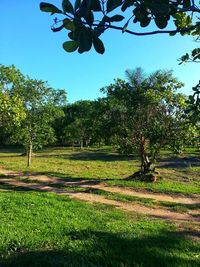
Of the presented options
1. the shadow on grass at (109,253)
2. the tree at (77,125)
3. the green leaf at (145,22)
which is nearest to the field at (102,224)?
the shadow on grass at (109,253)

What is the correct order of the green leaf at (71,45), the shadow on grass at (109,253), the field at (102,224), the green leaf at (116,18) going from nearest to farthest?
the green leaf at (71,45), the green leaf at (116,18), the shadow on grass at (109,253), the field at (102,224)

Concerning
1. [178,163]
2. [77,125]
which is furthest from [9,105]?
[77,125]

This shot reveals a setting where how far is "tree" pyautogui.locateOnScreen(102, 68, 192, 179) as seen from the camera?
849 inches

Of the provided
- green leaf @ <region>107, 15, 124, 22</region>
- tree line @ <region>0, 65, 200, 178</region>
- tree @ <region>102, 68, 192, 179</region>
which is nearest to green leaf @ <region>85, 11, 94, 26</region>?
green leaf @ <region>107, 15, 124, 22</region>

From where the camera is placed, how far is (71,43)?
268cm

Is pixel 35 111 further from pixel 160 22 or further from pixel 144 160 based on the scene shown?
pixel 160 22

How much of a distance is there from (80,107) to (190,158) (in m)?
37.1

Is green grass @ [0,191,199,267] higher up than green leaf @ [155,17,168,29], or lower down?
lower down

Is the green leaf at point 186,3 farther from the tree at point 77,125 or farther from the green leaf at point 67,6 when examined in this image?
the tree at point 77,125

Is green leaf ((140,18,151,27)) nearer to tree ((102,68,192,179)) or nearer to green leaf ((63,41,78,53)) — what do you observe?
green leaf ((63,41,78,53))

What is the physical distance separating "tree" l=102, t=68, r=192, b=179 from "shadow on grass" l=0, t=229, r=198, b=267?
43.7ft

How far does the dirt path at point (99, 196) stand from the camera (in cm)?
1444

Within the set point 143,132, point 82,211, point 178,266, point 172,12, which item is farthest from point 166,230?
point 143,132

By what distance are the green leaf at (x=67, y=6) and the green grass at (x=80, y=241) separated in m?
4.14
